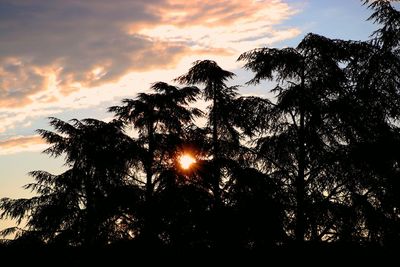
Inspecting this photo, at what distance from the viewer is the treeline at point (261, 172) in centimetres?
1268

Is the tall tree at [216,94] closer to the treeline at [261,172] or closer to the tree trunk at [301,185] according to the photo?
the treeline at [261,172]

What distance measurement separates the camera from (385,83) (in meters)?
13.2

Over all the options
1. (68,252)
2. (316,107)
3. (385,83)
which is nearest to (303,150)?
(316,107)

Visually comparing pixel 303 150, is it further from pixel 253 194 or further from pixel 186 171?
pixel 186 171

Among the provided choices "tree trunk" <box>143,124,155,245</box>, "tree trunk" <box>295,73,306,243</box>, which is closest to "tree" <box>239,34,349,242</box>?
"tree trunk" <box>295,73,306,243</box>

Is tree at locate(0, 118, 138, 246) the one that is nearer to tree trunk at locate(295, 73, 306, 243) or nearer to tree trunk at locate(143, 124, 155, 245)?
tree trunk at locate(143, 124, 155, 245)

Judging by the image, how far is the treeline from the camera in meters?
12.7

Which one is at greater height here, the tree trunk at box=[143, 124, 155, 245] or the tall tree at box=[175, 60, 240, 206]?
the tall tree at box=[175, 60, 240, 206]

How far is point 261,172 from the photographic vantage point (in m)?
13.8

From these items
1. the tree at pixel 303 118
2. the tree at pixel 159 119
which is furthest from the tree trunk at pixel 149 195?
the tree at pixel 303 118

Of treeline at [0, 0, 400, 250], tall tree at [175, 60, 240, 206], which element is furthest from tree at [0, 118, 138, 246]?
tall tree at [175, 60, 240, 206]

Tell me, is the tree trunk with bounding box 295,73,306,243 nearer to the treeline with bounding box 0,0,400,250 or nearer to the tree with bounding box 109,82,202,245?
the treeline with bounding box 0,0,400,250

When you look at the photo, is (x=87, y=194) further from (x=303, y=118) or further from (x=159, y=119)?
(x=303, y=118)

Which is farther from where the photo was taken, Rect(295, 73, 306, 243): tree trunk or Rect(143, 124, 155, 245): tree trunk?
Rect(143, 124, 155, 245): tree trunk
